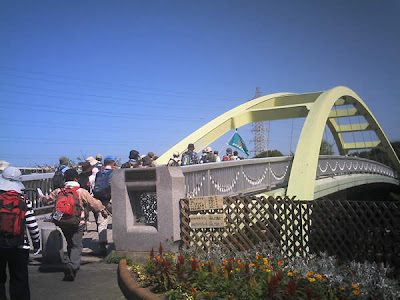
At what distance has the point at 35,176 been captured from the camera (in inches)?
456

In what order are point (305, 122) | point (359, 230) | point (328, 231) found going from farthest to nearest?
point (305, 122) < point (328, 231) < point (359, 230)

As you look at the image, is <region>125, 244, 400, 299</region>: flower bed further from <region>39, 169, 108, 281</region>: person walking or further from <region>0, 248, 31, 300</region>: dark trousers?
<region>0, 248, 31, 300</region>: dark trousers

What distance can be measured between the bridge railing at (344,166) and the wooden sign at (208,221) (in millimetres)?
15122

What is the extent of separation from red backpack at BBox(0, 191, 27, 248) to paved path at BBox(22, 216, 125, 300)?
4.26 ft

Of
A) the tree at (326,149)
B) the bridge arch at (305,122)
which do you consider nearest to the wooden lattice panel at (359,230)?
the bridge arch at (305,122)

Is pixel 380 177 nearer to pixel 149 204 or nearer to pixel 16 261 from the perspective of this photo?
pixel 149 204

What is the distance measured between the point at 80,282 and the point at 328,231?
3839 mm

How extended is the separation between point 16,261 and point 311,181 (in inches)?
474

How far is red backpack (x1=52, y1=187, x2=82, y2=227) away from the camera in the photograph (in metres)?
5.80

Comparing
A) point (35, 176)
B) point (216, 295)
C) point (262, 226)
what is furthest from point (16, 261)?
point (35, 176)

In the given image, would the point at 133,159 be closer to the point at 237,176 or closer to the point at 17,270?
the point at 237,176

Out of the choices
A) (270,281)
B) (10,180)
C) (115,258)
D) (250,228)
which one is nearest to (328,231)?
(250,228)

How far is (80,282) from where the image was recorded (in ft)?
18.7

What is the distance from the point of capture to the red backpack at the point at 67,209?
580 cm
